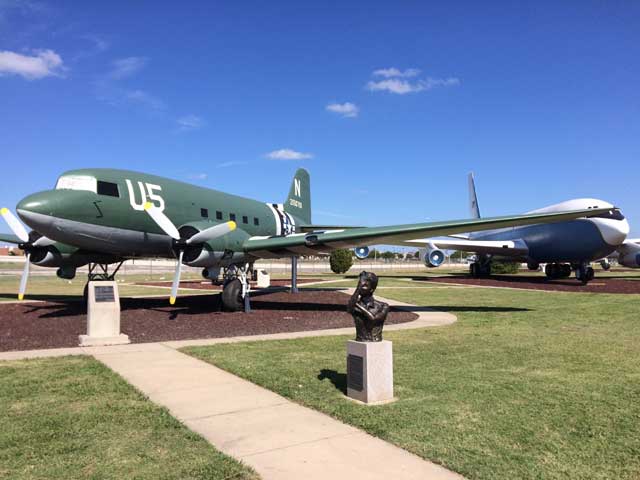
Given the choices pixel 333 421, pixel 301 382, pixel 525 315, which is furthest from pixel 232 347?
pixel 525 315

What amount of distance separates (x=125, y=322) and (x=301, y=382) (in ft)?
28.8

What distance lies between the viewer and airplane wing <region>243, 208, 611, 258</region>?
14.9m

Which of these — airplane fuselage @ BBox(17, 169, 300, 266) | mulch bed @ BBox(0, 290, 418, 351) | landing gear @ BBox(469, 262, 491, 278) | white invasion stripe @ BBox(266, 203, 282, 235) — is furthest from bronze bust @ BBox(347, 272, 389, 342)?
landing gear @ BBox(469, 262, 491, 278)

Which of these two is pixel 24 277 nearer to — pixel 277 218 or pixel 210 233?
pixel 210 233

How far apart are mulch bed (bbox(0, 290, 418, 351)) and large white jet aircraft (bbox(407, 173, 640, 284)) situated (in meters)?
15.5

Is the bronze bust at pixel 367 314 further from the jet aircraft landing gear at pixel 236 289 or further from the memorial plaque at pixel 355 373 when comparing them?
the jet aircraft landing gear at pixel 236 289

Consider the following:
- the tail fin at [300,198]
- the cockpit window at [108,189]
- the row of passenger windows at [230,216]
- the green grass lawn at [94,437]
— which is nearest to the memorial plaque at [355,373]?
the green grass lawn at [94,437]

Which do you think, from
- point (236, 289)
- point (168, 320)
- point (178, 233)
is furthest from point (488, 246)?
point (168, 320)

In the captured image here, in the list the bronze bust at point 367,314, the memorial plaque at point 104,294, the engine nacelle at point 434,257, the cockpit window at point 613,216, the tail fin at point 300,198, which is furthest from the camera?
the engine nacelle at point 434,257

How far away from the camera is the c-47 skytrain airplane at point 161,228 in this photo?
1375 cm

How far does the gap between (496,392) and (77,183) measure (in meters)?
12.7

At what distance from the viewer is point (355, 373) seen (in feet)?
21.9

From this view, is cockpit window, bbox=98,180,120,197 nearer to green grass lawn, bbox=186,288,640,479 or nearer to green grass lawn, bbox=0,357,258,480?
green grass lawn, bbox=186,288,640,479

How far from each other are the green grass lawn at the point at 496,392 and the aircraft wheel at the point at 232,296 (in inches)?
231
